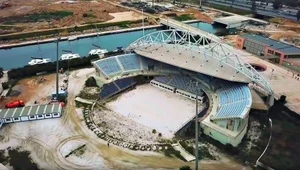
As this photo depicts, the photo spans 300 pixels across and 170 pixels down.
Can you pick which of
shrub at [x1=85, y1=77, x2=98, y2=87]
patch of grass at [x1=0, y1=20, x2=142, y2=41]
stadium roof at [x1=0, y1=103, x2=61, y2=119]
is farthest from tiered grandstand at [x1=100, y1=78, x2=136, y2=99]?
patch of grass at [x1=0, y1=20, x2=142, y2=41]

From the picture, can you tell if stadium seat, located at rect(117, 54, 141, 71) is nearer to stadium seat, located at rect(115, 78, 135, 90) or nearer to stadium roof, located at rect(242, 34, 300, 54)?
stadium seat, located at rect(115, 78, 135, 90)

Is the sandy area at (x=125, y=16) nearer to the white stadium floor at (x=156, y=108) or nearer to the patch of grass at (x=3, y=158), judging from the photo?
the white stadium floor at (x=156, y=108)

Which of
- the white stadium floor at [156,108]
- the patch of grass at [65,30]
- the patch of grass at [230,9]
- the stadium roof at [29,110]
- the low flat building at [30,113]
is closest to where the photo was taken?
the low flat building at [30,113]

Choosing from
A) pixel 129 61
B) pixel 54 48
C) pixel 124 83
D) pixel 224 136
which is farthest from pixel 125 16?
pixel 224 136

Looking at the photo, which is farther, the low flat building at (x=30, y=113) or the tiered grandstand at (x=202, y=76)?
the low flat building at (x=30, y=113)

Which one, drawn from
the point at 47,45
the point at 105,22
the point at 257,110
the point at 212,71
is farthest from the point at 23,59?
the point at 257,110

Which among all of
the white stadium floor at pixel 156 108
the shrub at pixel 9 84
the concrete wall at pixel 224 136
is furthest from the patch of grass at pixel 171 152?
the shrub at pixel 9 84

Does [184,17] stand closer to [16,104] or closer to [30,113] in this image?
[16,104]
